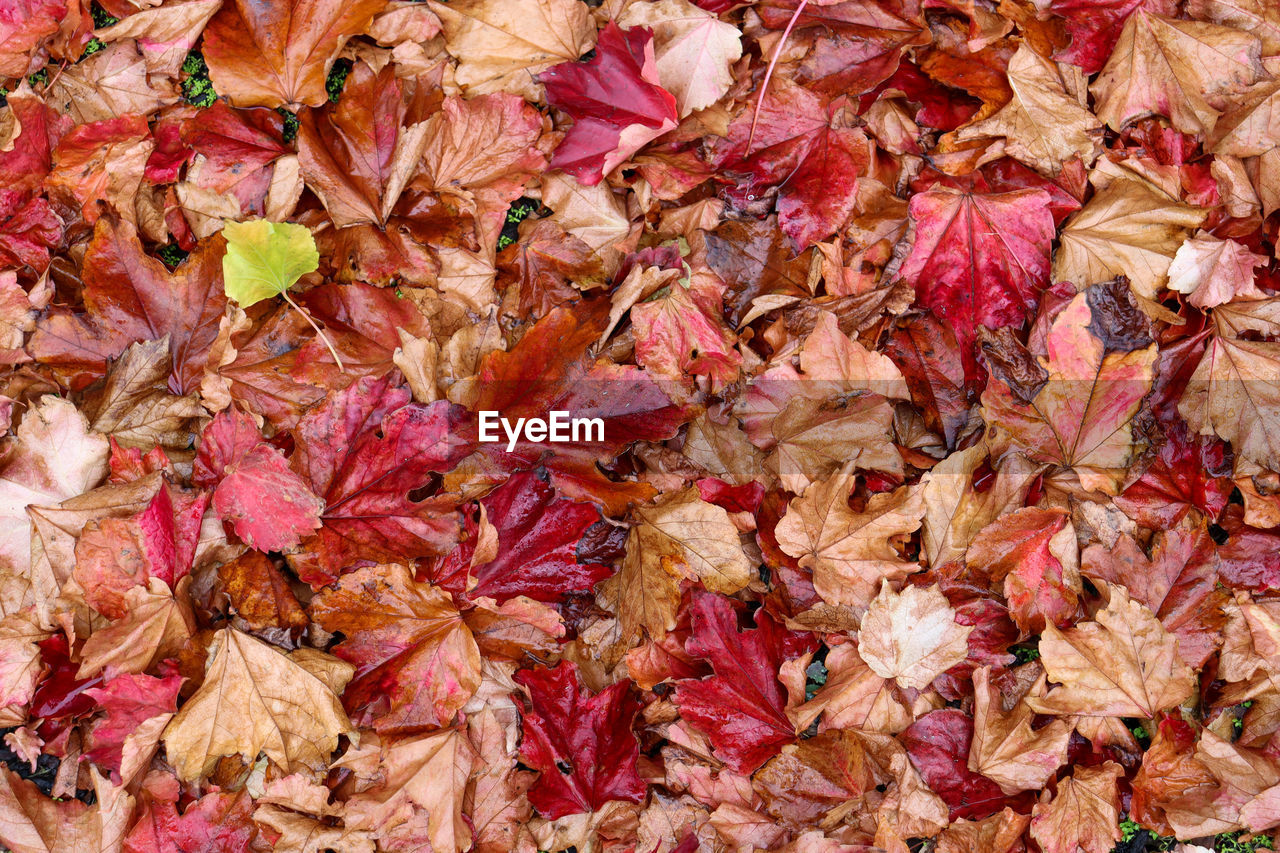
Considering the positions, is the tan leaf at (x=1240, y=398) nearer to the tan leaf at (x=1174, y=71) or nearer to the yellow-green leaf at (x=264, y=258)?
the tan leaf at (x=1174, y=71)

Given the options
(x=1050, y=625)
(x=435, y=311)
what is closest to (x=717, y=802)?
(x=1050, y=625)

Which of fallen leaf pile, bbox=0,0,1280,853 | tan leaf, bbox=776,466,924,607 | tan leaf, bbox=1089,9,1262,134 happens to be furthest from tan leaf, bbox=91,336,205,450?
tan leaf, bbox=1089,9,1262,134

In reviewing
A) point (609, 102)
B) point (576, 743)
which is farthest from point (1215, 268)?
point (576, 743)

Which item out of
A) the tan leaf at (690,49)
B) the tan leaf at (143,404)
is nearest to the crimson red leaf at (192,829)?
the tan leaf at (143,404)

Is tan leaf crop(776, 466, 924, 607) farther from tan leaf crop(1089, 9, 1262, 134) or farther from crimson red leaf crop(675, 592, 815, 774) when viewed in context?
tan leaf crop(1089, 9, 1262, 134)

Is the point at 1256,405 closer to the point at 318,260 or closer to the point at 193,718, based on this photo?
the point at 318,260

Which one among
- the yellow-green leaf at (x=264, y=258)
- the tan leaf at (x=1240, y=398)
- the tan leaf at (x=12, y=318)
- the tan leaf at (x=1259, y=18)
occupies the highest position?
the tan leaf at (x=1259, y=18)
